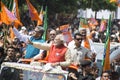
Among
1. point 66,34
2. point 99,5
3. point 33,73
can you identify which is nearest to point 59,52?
point 33,73

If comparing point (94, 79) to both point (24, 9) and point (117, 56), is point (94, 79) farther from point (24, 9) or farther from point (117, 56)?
point (24, 9)

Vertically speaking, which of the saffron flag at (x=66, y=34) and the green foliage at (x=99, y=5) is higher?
the saffron flag at (x=66, y=34)

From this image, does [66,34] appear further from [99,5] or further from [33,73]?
[99,5]

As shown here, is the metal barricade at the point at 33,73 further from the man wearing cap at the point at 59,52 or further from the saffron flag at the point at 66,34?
the saffron flag at the point at 66,34

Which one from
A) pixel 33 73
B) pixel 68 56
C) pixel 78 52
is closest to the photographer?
pixel 33 73

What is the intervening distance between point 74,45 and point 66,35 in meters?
3.33

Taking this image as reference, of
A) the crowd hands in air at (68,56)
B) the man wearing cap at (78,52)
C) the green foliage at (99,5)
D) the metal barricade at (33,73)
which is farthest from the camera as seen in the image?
the green foliage at (99,5)

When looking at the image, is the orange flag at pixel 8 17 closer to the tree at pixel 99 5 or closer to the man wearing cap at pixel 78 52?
the man wearing cap at pixel 78 52

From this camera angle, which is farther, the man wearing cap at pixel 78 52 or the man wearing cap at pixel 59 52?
the man wearing cap at pixel 78 52

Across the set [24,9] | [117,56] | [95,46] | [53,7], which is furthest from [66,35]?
[53,7]

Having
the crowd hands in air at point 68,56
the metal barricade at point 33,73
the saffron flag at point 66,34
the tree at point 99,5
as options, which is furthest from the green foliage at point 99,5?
the metal barricade at point 33,73

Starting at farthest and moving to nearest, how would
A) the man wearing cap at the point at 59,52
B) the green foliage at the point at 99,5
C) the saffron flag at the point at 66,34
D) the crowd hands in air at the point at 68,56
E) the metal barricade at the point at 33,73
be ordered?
1. the green foliage at the point at 99,5
2. the saffron flag at the point at 66,34
3. the man wearing cap at the point at 59,52
4. the crowd hands in air at the point at 68,56
5. the metal barricade at the point at 33,73

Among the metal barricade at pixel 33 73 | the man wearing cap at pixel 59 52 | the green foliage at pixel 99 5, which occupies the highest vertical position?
the man wearing cap at pixel 59 52

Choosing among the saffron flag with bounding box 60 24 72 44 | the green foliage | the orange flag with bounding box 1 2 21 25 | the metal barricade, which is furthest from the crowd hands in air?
the green foliage
